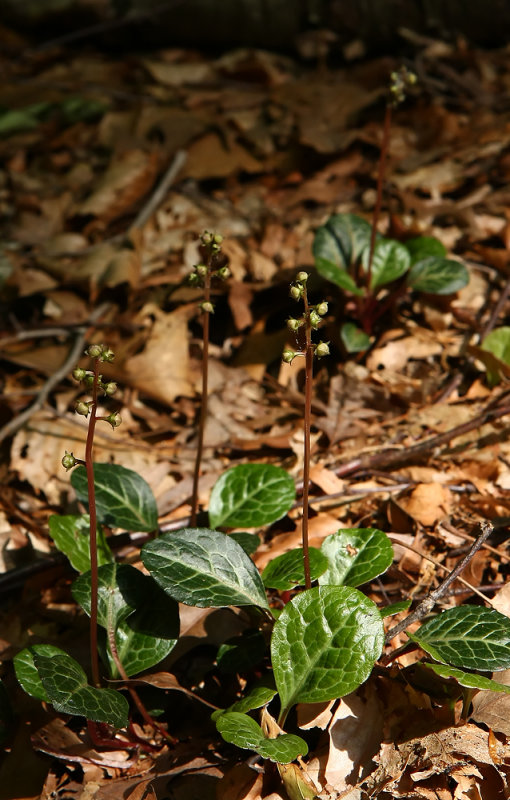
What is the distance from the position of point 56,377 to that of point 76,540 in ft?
4.18

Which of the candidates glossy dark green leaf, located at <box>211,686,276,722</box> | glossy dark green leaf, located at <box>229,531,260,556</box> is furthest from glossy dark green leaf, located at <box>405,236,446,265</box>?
glossy dark green leaf, located at <box>211,686,276,722</box>

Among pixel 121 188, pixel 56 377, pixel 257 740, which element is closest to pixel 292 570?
pixel 257 740

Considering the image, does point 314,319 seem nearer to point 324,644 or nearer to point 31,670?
point 324,644

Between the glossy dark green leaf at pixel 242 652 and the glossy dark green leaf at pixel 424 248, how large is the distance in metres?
1.93

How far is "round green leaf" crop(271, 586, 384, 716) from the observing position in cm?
161

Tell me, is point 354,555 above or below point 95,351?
below

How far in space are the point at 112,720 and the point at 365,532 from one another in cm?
81

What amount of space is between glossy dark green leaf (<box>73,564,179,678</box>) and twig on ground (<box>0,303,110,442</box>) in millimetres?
1223

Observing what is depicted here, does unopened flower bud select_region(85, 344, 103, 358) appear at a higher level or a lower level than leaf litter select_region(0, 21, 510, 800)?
higher

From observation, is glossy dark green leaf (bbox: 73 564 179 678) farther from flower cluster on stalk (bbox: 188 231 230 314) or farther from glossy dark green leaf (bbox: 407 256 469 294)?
glossy dark green leaf (bbox: 407 256 469 294)

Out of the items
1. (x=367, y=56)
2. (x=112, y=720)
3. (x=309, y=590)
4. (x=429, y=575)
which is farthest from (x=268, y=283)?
(x=367, y=56)

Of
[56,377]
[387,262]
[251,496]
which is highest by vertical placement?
[387,262]

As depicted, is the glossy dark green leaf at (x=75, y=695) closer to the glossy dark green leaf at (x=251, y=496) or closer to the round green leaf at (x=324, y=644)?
the round green leaf at (x=324, y=644)

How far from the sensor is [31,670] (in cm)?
184
